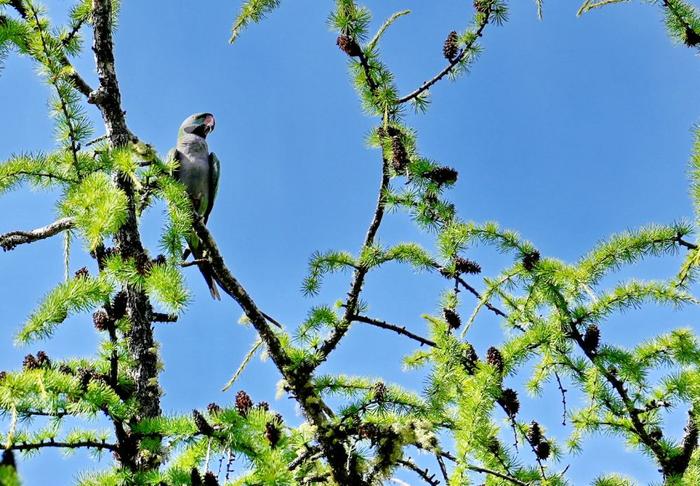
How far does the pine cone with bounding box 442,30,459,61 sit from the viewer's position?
3732 millimetres

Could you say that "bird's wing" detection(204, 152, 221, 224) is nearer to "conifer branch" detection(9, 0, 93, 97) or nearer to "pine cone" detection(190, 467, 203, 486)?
"conifer branch" detection(9, 0, 93, 97)

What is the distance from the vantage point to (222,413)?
2.74 m

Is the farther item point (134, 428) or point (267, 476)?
point (134, 428)

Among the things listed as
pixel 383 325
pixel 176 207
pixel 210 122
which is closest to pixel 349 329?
pixel 383 325

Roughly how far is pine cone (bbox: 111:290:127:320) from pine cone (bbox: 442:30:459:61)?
202 cm

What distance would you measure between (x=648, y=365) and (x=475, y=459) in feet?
3.76

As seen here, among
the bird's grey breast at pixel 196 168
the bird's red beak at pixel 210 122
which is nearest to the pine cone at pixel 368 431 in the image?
the bird's grey breast at pixel 196 168

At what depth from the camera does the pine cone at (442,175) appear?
3.57 metres

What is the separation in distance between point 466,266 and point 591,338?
2.28ft

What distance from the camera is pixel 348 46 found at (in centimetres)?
365

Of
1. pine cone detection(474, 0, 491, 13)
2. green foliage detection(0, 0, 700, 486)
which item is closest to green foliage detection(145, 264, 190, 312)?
green foliage detection(0, 0, 700, 486)

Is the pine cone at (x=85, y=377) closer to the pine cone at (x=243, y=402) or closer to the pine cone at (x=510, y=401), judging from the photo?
the pine cone at (x=243, y=402)

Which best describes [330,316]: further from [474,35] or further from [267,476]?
[474,35]

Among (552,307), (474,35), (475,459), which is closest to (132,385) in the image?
(475,459)
